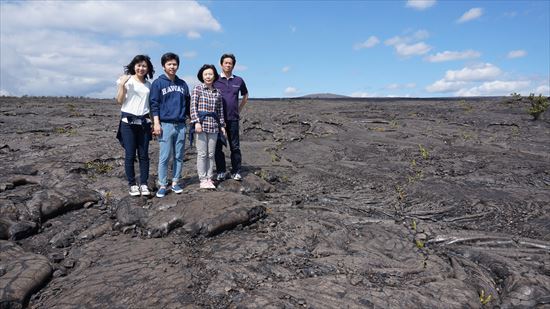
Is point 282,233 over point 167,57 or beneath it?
beneath

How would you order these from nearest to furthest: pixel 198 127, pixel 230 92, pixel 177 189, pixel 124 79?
pixel 124 79, pixel 198 127, pixel 177 189, pixel 230 92

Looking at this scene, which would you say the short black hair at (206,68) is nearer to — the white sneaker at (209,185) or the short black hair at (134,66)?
the short black hair at (134,66)

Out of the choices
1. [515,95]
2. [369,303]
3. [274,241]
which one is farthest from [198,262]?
[515,95]

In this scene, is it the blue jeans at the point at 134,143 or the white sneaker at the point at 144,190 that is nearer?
the blue jeans at the point at 134,143

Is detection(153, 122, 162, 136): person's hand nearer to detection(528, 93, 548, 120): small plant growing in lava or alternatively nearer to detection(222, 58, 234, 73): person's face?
detection(222, 58, 234, 73): person's face

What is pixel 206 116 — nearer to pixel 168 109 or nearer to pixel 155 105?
pixel 168 109

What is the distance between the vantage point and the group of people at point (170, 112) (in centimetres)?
572

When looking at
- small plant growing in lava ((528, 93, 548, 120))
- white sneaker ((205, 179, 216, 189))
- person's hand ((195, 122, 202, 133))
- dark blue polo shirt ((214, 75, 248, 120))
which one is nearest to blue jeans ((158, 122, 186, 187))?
person's hand ((195, 122, 202, 133))

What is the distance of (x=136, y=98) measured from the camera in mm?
5738

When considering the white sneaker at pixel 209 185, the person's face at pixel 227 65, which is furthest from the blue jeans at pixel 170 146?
the person's face at pixel 227 65

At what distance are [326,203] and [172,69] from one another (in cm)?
347

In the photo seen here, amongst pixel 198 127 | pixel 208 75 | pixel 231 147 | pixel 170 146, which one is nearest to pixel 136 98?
pixel 170 146

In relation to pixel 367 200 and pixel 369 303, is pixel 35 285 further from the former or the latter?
pixel 367 200

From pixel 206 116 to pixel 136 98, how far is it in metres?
1.08
